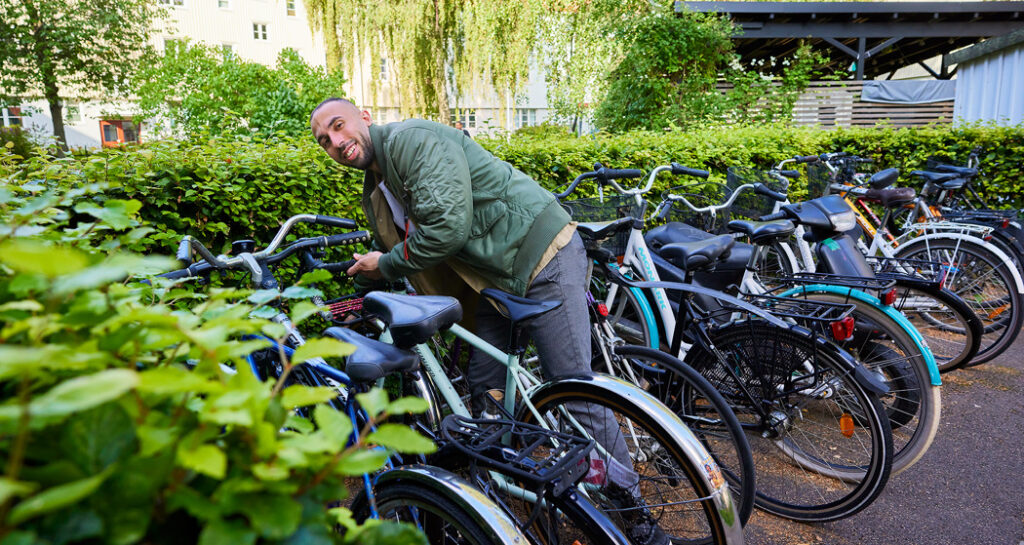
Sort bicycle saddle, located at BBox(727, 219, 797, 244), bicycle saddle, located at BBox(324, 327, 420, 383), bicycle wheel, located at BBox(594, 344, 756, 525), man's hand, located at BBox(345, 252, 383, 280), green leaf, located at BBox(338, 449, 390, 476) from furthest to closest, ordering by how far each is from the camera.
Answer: bicycle saddle, located at BBox(727, 219, 797, 244)
man's hand, located at BBox(345, 252, 383, 280)
bicycle wheel, located at BBox(594, 344, 756, 525)
bicycle saddle, located at BBox(324, 327, 420, 383)
green leaf, located at BBox(338, 449, 390, 476)

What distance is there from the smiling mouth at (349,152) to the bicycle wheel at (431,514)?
132cm

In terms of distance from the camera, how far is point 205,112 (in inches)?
380

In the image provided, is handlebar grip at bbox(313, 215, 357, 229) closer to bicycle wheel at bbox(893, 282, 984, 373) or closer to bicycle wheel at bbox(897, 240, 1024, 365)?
bicycle wheel at bbox(893, 282, 984, 373)

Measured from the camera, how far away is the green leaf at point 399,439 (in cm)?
72

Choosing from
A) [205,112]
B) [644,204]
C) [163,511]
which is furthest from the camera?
[205,112]

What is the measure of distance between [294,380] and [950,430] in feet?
12.4

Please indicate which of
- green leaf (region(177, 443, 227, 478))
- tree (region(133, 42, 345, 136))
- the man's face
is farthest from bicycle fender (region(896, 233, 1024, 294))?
tree (region(133, 42, 345, 136))

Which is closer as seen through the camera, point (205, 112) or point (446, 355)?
point (446, 355)

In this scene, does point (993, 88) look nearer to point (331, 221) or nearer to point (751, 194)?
point (751, 194)

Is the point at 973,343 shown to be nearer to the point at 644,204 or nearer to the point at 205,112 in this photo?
the point at 644,204

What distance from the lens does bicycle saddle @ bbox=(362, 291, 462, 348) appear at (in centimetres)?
187

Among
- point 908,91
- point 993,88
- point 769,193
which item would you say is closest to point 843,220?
point 769,193

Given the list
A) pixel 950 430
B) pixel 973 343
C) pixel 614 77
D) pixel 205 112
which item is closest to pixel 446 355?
pixel 950 430

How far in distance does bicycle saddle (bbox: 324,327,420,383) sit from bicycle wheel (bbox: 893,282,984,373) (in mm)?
3433
